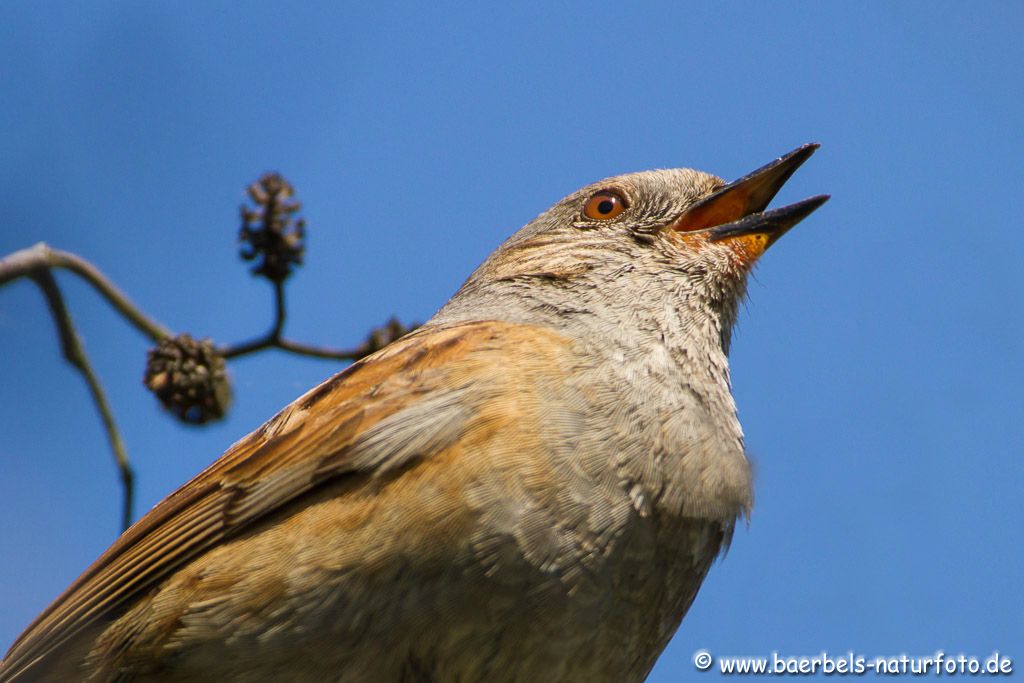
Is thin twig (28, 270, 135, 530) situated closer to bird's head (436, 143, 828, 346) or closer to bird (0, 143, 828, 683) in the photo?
bird (0, 143, 828, 683)

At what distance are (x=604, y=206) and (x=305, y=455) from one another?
6.17 feet

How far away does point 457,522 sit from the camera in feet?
11.4

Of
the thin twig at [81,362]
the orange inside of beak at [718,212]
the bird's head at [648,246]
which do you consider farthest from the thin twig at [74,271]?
the orange inside of beak at [718,212]

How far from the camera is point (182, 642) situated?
3.60 meters

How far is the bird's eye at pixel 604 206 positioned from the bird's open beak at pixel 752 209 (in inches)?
10.7

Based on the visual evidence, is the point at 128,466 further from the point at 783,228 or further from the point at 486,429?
the point at 783,228

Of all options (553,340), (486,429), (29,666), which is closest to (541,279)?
(553,340)

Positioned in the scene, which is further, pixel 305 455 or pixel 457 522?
pixel 305 455

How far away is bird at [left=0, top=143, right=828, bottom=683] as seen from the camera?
3.47 meters

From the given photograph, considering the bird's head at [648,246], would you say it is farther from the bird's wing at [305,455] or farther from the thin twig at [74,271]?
the thin twig at [74,271]

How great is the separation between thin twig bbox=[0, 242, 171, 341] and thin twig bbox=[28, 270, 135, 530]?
35 millimetres

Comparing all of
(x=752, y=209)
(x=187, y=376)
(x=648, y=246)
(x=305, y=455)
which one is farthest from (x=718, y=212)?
(x=187, y=376)

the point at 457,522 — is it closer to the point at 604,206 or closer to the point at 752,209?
the point at 604,206

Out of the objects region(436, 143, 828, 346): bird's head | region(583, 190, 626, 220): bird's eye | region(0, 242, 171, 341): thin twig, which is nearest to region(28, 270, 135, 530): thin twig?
region(0, 242, 171, 341): thin twig
